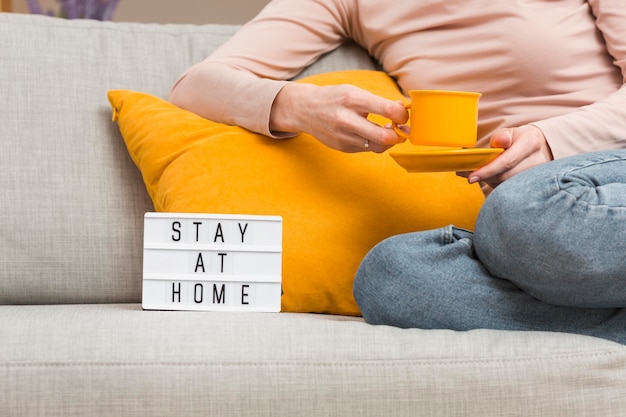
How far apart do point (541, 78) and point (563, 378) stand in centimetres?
58

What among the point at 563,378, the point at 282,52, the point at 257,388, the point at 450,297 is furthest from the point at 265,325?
the point at 282,52

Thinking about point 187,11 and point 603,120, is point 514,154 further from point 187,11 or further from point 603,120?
point 187,11

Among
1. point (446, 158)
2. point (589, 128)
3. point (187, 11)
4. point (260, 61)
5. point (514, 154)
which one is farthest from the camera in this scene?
point (187, 11)

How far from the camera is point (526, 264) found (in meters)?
0.98

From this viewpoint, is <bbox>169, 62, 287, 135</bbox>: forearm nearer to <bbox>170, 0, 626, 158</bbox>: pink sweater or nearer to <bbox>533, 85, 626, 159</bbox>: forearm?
<bbox>170, 0, 626, 158</bbox>: pink sweater

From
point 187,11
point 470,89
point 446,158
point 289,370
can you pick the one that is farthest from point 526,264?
point 187,11

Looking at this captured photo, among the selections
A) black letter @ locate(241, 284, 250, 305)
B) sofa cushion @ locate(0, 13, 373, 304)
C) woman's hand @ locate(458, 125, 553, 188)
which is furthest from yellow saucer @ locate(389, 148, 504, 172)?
sofa cushion @ locate(0, 13, 373, 304)

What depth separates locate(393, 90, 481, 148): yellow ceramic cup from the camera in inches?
42.5

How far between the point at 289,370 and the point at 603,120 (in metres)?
0.65

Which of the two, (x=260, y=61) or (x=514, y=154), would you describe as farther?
(x=260, y=61)

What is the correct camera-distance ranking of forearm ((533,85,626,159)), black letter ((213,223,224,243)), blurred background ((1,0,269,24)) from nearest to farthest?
black letter ((213,223,224,243)), forearm ((533,85,626,159)), blurred background ((1,0,269,24))

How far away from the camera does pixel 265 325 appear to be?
3.17ft

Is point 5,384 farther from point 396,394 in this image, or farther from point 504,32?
point 504,32

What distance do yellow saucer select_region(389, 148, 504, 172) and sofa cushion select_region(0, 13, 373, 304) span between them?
0.53 meters
